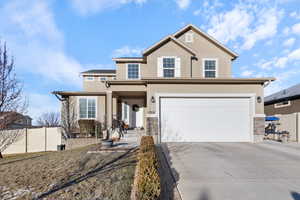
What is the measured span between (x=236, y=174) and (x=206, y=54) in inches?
423

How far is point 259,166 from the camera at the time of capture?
561 centimetres

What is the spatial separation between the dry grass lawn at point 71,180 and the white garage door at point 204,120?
444 centimetres

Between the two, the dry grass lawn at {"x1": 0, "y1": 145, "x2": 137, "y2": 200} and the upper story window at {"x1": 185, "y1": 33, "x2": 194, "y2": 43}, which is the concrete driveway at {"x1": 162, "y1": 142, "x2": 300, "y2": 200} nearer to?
the dry grass lawn at {"x1": 0, "y1": 145, "x2": 137, "y2": 200}

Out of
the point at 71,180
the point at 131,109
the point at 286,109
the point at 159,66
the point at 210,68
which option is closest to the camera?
the point at 71,180

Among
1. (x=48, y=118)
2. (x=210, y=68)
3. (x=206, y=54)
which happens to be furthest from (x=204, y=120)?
(x=48, y=118)

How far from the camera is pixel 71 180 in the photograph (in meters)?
4.27

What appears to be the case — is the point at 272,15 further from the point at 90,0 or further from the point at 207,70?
the point at 90,0

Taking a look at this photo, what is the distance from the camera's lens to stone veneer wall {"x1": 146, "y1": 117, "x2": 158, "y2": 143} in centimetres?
962

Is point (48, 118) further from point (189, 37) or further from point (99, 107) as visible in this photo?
point (189, 37)

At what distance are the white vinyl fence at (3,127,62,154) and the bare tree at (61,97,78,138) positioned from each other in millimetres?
601

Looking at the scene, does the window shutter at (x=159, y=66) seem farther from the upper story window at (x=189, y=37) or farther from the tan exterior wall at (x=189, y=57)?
the upper story window at (x=189, y=37)

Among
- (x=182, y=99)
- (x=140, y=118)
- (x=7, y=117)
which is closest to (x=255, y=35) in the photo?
(x=182, y=99)

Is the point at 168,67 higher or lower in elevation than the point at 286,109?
higher

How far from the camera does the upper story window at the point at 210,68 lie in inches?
522
